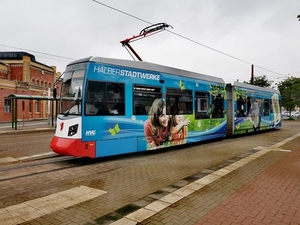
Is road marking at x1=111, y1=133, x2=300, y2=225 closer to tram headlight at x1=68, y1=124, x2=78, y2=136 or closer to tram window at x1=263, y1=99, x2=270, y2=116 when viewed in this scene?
tram headlight at x1=68, y1=124, x2=78, y2=136

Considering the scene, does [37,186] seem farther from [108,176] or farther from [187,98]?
[187,98]

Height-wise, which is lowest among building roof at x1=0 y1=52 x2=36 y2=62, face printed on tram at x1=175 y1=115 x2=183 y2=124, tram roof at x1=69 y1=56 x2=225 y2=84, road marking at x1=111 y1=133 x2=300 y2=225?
road marking at x1=111 y1=133 x2=300 y2=225

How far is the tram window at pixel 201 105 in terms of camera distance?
11.6 meters

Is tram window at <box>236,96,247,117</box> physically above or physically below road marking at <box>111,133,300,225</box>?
above

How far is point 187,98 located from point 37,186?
7.19 meters

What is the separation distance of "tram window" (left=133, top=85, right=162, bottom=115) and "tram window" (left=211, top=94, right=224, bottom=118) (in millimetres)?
4418

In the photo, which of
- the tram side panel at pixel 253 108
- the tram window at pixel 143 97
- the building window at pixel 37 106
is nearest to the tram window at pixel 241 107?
the tram side panel at pixel 253 108

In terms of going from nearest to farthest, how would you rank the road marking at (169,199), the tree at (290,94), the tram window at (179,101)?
the road marking at (169,199)
the tram window at (179,101)
the tree at (290,94)

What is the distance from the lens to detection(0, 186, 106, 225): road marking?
159 inches

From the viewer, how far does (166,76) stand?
1005 centimetres

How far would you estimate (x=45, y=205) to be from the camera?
14.9 feet

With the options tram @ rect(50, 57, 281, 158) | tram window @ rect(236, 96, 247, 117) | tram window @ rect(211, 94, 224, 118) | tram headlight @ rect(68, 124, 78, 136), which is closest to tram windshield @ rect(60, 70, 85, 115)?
tram @ rect(50, 57, 281, 158)

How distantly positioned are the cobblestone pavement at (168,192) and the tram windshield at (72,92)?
1.78 m

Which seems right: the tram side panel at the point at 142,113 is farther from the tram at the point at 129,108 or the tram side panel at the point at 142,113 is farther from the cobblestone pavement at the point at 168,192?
the cobblestone pavement at the point at 168,192
